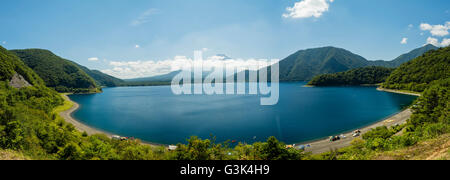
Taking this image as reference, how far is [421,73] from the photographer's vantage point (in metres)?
74.5

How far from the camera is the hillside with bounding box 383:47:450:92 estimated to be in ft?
217

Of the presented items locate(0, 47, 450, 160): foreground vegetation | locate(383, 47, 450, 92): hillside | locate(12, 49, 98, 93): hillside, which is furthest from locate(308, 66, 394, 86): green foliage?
locate(12, 49, 98, 93): hillside

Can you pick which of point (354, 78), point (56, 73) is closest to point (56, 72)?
point (56, 73)

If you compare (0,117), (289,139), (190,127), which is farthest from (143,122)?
(289,139)

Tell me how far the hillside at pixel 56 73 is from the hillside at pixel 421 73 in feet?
549

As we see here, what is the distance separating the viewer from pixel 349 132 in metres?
29.5

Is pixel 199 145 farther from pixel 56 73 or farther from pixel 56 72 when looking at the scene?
pixel 56 72

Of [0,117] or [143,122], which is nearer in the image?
[0,117]

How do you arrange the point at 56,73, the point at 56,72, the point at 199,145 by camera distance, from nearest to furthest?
the point at 199,145 < the point at 56,73 < the point at 56,72

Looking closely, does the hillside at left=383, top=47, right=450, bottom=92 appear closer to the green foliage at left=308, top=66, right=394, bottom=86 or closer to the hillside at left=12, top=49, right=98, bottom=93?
the green foliage at left=308, top=66, right=394, bottom=86

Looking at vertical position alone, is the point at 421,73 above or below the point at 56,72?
below

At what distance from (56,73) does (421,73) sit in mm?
198398
